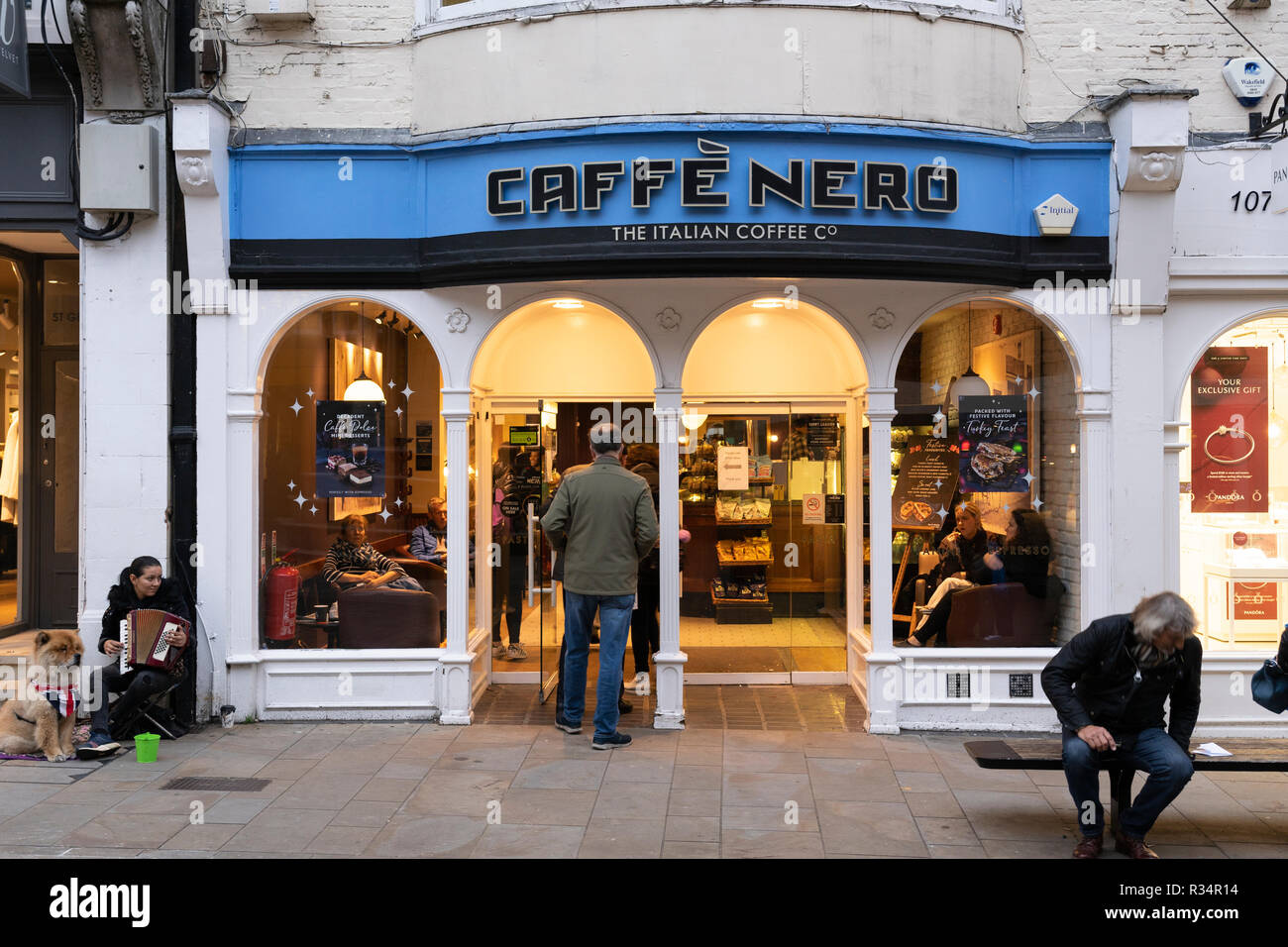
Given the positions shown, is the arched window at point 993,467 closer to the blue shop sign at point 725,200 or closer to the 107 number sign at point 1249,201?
the blue shop sign at point 725,200

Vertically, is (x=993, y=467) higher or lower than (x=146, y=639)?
higher

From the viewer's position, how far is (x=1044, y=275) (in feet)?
25.8

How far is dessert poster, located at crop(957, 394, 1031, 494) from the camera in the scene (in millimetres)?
8312

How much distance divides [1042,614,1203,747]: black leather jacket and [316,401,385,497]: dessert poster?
5.18 meters

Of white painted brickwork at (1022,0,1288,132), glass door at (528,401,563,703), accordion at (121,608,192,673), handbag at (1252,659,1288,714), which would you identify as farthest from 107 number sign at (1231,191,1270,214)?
accordion at (121,608,192,673)

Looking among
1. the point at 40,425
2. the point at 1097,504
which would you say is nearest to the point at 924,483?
the point at 1097,504

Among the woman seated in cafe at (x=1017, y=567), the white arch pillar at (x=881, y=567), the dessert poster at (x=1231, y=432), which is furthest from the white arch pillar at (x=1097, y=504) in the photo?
the white arch pillar at (x=881, y=567)

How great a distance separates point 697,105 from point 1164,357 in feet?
12.5

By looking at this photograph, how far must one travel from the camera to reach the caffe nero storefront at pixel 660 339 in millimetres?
7340

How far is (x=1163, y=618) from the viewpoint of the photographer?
5.16 metres

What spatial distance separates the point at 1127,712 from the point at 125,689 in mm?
6297

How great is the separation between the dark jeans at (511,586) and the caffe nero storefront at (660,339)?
0.35m

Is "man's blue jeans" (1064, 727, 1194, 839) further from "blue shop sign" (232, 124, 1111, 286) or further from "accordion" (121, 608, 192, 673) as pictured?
"accordion" (121, 608, 192, 673)

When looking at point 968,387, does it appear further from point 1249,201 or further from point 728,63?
point 728,63
